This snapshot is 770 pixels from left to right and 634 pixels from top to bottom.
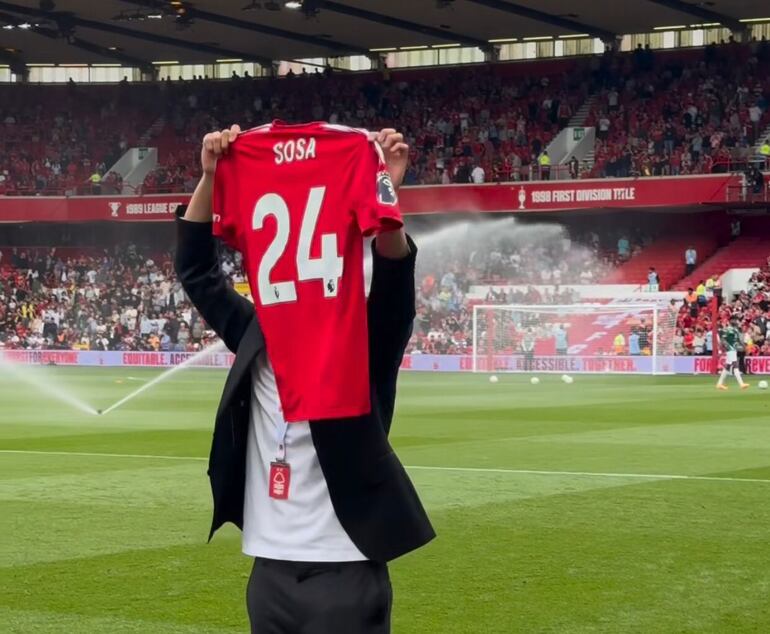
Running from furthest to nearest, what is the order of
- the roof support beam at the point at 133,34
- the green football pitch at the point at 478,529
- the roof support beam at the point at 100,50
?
the roof support beam at the point at 100,50
the roof support beam at the point at 133,34
the green football pitch at the point at 478,529

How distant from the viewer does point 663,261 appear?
47.5 metres

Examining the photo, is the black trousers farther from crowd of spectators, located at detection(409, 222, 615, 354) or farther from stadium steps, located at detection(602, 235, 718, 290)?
stadium steps, located at detection(602, 235, 718, 290)

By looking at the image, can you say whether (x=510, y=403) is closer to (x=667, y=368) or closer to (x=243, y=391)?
(x=667, y=368)

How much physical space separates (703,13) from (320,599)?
46.4 metres

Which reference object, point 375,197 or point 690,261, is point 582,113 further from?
point 375,197

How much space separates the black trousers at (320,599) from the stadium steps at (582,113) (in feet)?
156

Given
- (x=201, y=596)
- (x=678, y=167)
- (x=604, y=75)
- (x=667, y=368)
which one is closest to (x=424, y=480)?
(x=201, y=596)

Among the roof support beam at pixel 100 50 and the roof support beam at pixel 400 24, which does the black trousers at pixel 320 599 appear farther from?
the roof support beam at pixel 100 50

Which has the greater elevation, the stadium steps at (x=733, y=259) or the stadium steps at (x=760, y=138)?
the stadium steps at (x=760, y=138)

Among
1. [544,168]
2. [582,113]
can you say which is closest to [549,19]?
[582,113]

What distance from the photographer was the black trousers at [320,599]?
4.08 meters

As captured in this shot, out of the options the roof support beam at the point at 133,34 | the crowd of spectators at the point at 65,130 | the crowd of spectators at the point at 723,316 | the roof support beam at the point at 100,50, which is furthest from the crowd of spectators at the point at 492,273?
the roof support beam at the point at 100,50

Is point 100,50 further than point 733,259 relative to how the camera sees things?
Yes

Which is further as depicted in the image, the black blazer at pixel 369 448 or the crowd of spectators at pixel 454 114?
the crowd of spectators at pixel 454 114
